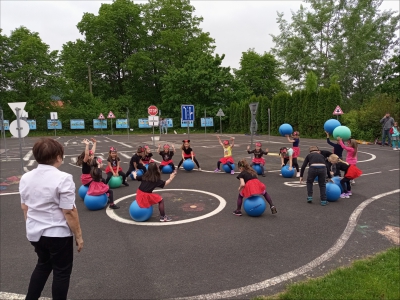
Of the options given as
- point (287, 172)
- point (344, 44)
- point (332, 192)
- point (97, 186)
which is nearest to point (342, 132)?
point (332, 192)

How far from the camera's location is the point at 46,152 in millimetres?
3195

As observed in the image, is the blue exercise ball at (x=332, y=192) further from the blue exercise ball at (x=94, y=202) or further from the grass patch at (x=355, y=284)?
the blue exercise ball at (x=94, y=202)

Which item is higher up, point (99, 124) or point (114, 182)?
point (99, 124)

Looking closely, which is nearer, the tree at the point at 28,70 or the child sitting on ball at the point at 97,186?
the child sitting on ball at the point at 97,186

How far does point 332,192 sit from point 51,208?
7.48m

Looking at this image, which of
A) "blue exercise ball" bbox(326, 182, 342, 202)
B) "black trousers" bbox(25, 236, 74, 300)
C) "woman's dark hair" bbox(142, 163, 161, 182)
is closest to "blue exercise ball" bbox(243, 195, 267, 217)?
"woman's dark hair" bbox(142, 163, 161, 182)

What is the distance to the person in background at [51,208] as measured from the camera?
3.15 meters

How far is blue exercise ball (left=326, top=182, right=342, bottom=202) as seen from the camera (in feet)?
28.1

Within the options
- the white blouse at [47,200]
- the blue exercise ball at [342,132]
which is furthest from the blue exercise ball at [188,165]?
the white blouse at [47,200]

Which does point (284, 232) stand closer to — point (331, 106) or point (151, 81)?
point (331, 106)

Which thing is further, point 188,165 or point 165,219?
point 188,165

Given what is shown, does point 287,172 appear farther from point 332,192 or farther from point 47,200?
point 47,200

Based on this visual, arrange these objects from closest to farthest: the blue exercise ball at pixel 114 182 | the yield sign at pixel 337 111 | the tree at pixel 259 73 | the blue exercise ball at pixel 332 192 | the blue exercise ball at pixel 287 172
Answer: the blue exercise ball at pixel 332 192, the blue exercise ball at pixel 114 182, the blue exercise ball at pixel 287 172, the yield sign at pixel 337 111, the tree at pixel 259 73

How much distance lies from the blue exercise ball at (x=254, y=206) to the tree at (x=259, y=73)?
48604 millimetres
